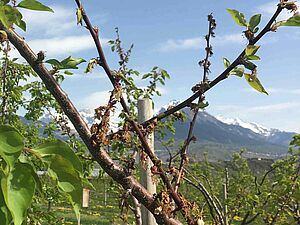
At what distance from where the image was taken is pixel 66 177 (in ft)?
2.56

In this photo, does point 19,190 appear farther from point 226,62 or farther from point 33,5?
point 226,62

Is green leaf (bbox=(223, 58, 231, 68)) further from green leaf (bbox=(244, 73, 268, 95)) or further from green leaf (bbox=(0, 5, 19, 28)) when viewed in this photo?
green leaf (bbox=(0, 5, 19, 28))

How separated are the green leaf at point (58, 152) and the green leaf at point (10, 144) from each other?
92 mm

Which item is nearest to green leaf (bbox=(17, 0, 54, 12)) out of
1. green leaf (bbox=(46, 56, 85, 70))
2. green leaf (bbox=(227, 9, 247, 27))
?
green leaf (bbox=(46, 56, 85, 70))

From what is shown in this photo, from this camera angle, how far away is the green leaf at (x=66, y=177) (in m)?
0.77

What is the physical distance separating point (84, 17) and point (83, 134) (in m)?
0.25

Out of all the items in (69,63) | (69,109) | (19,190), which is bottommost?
(19,190)

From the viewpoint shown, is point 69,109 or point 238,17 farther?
point 238,17

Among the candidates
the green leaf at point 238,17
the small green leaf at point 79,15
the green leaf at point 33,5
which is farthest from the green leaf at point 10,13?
the green leaf at point 238,17

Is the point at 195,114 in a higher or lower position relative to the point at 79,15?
lower

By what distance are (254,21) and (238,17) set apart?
0.04 m

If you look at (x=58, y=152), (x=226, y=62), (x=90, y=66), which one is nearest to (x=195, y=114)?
(x=226, y=62)

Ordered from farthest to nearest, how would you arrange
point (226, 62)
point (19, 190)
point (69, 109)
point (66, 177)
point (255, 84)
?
point (226, 62)
point (255, 84)
point (69, 109)
point (66, 177)
point (19, 190)

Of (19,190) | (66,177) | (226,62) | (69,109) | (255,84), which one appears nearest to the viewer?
(19,190)
